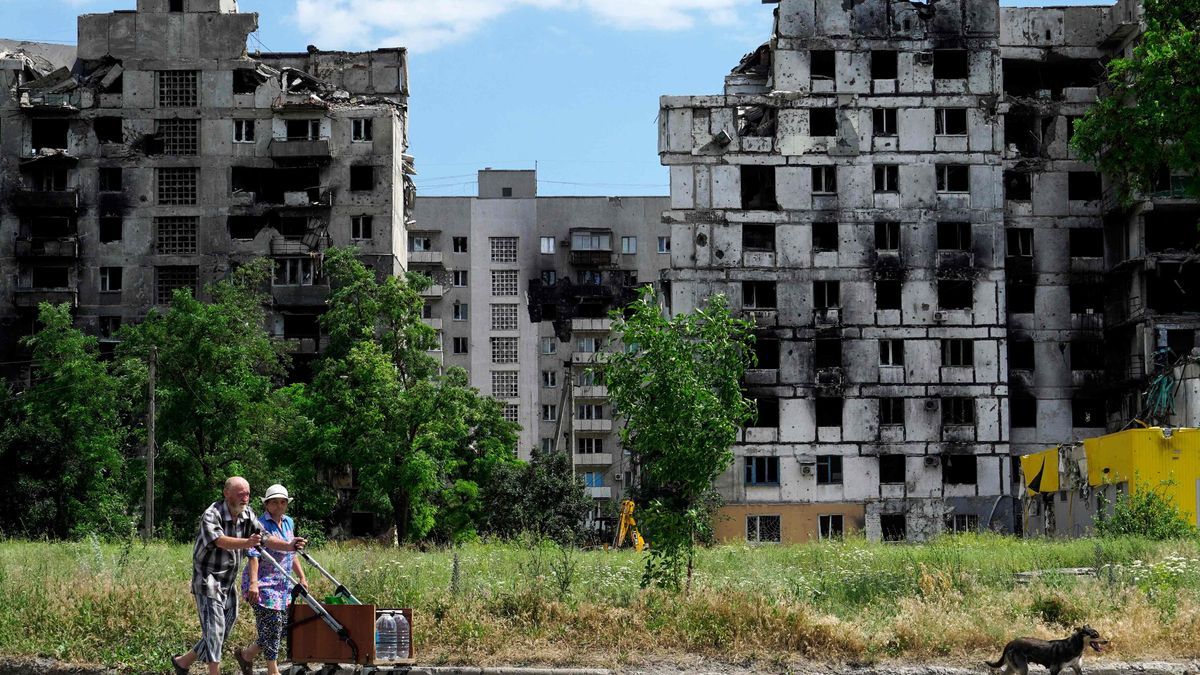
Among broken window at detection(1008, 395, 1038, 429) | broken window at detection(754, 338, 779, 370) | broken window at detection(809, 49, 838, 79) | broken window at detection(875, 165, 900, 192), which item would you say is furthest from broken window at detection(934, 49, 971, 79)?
broken window at detection(1008, 395, 1038, 429)

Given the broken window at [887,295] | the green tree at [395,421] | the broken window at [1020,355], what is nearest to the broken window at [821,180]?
the broken window at [887,295]

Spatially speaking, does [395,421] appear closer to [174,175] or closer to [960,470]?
[174,175]

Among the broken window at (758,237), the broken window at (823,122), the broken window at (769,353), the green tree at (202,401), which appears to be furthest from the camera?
the broken window at (823,122)

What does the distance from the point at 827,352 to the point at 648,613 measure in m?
45.6

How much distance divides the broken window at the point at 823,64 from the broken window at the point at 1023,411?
54.0ft

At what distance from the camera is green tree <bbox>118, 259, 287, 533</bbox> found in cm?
5809

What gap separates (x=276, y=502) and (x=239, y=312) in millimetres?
48351

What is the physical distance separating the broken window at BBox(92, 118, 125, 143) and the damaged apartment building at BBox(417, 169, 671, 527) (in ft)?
93.2

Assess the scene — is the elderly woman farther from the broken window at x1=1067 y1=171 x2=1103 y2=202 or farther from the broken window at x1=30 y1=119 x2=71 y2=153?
the broken window at x1=30 y1=119 x2=71 y2=153

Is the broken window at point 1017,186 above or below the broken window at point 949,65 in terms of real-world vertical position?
below

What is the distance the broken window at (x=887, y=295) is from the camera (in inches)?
2568

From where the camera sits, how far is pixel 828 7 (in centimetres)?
6612

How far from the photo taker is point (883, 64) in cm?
6644

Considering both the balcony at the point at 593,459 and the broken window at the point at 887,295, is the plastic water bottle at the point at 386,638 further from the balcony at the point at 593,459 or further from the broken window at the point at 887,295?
the balcony at the point at 593,459
